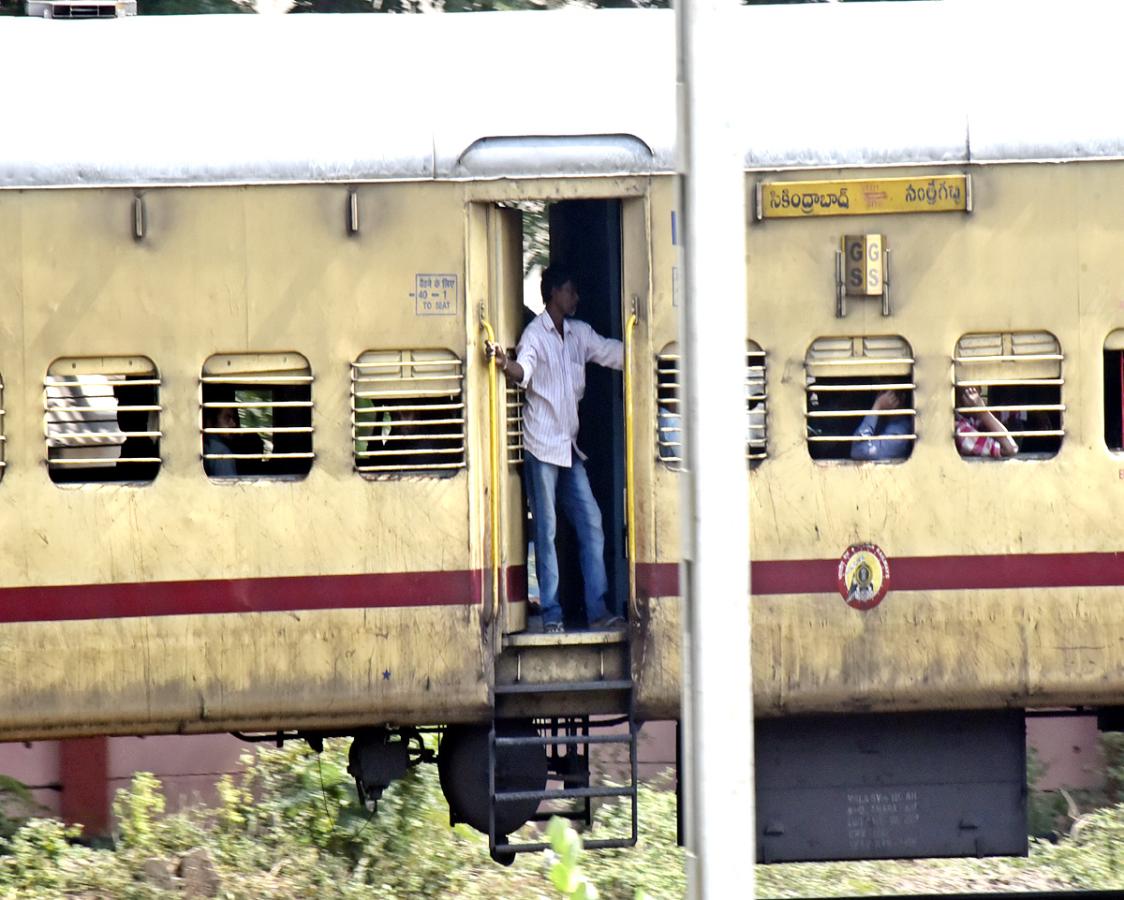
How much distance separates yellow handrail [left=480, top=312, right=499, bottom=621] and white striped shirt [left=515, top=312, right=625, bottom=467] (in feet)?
0.75

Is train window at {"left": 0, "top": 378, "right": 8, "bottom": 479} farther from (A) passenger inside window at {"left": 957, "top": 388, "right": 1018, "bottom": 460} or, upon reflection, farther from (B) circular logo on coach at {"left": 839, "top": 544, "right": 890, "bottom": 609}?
(A) passenger inside window at {"left": 957, "top": 388, "right": 1018, "bottom": 460}

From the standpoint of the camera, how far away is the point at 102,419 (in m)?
6.77

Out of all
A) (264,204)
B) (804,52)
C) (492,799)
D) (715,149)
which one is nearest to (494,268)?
(264,204)

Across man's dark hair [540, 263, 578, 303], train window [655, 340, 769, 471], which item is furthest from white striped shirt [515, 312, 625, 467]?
train window [655, 340, 769, 471]

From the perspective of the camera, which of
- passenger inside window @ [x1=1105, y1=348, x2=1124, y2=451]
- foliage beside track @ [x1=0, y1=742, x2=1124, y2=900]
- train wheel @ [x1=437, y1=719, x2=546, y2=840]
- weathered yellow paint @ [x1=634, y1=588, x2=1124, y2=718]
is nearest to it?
weathered yellow paint @ [x1=634, y1=588, x2=1124, y2=718]

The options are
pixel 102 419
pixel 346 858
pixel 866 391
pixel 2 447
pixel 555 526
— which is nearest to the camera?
pixel 2 447

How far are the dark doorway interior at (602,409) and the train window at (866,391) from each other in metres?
0.92

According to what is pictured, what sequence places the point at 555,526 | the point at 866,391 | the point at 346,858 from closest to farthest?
the point at 866,391
the point at 555,526
the point at 346,858

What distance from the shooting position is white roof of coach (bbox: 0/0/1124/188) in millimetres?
6758

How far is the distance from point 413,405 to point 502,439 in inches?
15.8

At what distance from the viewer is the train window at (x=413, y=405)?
678 cm

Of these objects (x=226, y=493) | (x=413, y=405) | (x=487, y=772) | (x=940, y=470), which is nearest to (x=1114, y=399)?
(x=940, y=470)

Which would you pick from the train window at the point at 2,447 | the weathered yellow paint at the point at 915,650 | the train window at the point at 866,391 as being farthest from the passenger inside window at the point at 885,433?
the train window at the point at 2,447

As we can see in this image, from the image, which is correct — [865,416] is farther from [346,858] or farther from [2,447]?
[346,858]
